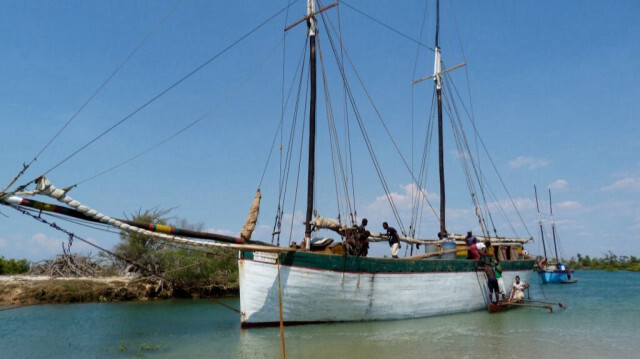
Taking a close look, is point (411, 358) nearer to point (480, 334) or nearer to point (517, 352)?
point (517, 352)

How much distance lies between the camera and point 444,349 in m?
11.6

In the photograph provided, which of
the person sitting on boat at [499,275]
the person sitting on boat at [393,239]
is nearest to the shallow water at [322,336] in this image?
the person sitting on boat at [499,275]

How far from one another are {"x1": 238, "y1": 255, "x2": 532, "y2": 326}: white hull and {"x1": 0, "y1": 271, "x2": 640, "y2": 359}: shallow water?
0.48m

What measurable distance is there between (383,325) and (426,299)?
127 inches

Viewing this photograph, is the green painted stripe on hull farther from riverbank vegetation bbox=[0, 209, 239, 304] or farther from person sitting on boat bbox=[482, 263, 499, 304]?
riverbank vegetation bbox=[0, 209, 239, 304]

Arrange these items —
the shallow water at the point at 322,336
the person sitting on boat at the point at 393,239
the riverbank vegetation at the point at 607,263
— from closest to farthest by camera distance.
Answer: the shallow water at the point at 322,336
the person sitting on boat at the point at 393,239
the riverbank vegetation at the point at 607,263

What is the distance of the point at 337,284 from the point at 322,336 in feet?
7.31

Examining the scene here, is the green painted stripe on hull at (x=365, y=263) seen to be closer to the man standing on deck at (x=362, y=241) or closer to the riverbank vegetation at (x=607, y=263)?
the man standing on deck at (x=362, y=241)

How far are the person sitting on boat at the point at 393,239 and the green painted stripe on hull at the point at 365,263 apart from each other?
3.94 feet

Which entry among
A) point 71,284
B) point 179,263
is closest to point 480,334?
point 179,263

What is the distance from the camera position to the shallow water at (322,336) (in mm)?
11297

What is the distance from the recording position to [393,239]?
A: 719 inches

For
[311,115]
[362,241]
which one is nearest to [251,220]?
[362,241]

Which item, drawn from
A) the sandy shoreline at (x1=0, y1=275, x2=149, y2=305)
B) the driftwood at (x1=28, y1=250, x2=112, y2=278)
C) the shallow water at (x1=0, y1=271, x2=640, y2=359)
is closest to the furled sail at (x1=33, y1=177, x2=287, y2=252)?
the shallow water at (x1=0, y1=271, x2=640, y2=359)
